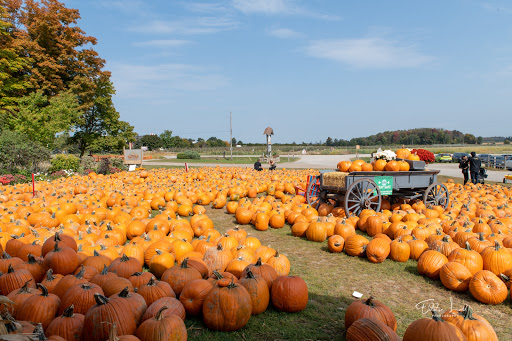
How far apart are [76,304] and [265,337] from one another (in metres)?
1.94

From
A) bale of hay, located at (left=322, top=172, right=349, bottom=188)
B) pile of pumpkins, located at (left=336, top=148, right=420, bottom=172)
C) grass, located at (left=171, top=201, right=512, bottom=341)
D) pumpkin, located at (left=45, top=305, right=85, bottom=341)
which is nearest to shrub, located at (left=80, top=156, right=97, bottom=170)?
bale of hay, located at (left=322, top=172, right=349, bottom=188)

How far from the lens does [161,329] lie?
110 inches

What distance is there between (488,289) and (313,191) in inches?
250

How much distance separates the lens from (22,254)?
4.97m

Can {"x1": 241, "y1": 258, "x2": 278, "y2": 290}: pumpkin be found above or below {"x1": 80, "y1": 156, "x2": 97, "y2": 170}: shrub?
below

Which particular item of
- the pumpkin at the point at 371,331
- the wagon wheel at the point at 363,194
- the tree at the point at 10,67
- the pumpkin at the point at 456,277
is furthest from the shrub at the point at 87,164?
the pumpkin at the point at 371,331

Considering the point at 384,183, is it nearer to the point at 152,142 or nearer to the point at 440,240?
the point at 440,240

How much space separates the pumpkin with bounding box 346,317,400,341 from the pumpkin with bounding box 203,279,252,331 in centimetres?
110

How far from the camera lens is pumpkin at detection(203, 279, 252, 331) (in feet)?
11.3

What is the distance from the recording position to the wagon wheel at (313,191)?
10.2 meters

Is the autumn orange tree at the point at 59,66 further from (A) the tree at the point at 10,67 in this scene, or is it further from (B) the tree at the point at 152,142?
(B) the tree at the point at 152,142

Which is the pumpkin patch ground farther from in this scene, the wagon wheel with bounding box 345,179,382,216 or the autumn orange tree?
the autumn orange tree

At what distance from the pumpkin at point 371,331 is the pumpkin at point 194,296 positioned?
63.5 inches

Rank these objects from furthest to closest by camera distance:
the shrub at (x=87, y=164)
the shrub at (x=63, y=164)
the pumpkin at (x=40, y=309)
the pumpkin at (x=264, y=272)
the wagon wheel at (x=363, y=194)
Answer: the shrub at (x=87, y=164)
the shrub at (x=63, y=164)
the wagon wheel at (x=363, y=194)
the pumpkin at (x=264, y=272)
the pumpkin at (x=40, y=309)
